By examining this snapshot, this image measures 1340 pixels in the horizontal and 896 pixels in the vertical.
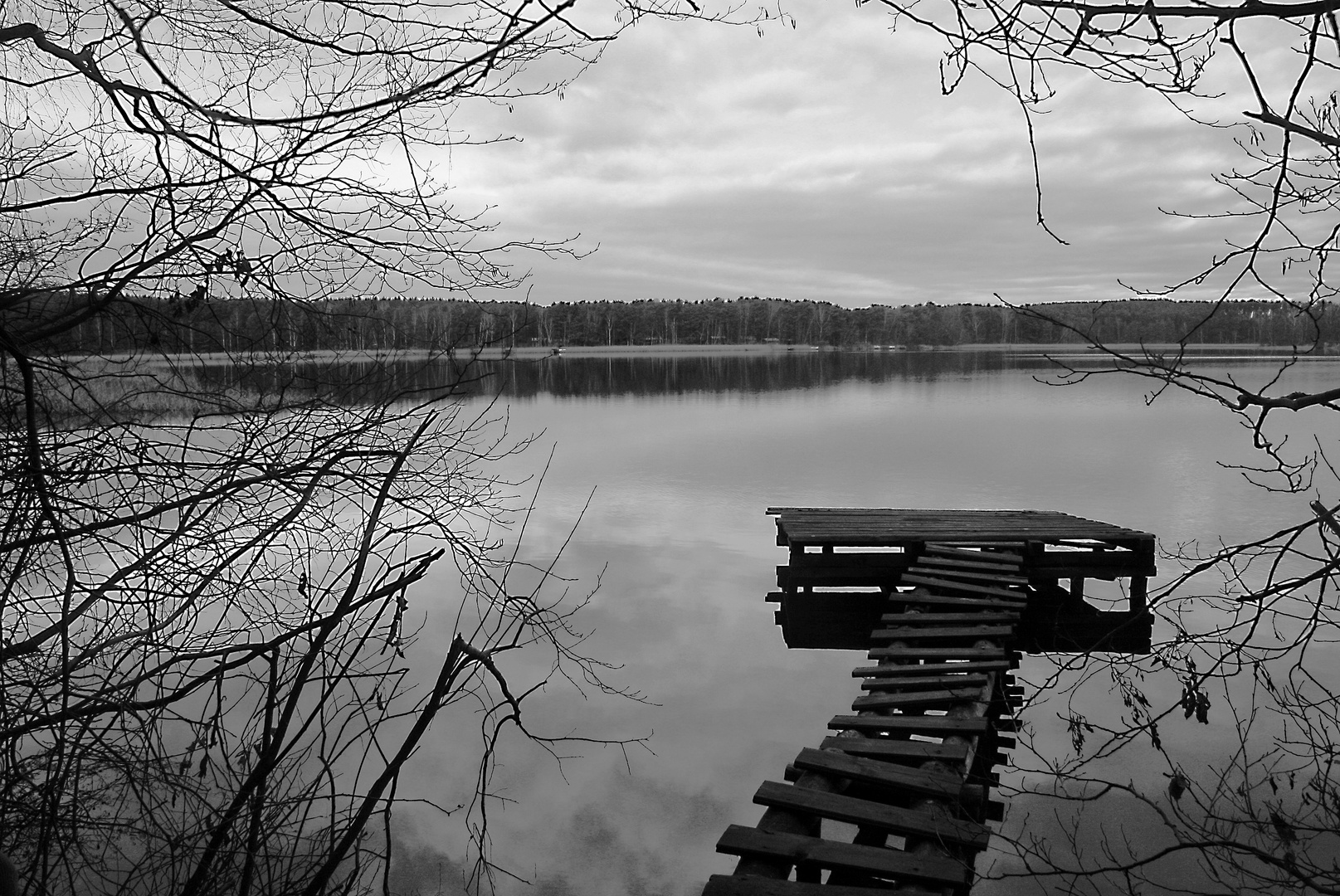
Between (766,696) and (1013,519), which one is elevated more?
(1013,519)

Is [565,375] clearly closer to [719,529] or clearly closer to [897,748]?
[719,529]

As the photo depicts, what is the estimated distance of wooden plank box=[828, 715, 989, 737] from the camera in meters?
4.50

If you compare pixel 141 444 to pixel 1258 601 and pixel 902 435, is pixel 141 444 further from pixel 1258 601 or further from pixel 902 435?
pixel 902 435

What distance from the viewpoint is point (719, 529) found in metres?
12.3

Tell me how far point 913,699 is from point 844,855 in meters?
1.83

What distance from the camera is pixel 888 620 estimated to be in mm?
6617

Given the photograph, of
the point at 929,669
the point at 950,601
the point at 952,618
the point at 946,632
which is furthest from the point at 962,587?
the point at 929,669

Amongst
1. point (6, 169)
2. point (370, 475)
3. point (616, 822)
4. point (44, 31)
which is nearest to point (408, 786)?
point (616, 822)

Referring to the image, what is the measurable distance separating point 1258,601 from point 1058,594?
21.0 feet

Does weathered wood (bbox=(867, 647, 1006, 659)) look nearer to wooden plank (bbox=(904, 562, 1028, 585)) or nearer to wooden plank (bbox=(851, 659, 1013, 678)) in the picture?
wooden plank (bbox=(851, 659, 1013, 678))

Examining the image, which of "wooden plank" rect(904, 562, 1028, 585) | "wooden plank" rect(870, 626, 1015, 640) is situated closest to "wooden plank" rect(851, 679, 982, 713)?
"wooden plank" rect(870, 626, 1015, 640)

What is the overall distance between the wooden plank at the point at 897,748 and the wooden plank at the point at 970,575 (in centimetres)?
328

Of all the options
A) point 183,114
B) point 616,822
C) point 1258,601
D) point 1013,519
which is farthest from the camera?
point 1013,519

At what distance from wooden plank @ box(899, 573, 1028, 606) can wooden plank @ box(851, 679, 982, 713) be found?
79.6 inches
